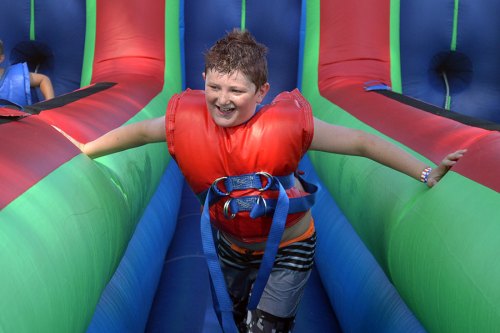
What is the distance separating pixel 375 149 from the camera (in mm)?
1200

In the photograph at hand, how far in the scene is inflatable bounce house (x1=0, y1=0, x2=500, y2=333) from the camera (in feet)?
3.14

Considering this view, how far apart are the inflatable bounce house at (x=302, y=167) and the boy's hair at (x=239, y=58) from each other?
0.33 m

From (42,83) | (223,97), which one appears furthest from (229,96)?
(42,83)

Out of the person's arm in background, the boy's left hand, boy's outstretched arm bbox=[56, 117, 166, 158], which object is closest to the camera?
the boy's left hand

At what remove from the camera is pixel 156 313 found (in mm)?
1748

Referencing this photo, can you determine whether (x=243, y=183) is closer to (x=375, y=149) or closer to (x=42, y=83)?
(x=375, y=149)

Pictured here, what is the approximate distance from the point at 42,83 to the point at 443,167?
179 centimetres

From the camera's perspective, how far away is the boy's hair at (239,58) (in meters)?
1.18

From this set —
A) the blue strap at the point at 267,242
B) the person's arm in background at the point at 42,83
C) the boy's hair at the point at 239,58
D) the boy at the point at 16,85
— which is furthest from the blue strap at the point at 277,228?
the person's arm in background at the point at 42,83

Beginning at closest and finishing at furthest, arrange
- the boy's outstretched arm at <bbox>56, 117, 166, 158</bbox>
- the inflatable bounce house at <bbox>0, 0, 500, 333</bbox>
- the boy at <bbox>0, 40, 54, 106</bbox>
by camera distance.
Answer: the inflatable bounce house at <bbox>0, 0, 500, 333</bbox> → the boy's outstretched arm at <bbox>56, 117, 166, 158</bbox> → the boy at <bbox>0, 40, 54, 106</bbox>

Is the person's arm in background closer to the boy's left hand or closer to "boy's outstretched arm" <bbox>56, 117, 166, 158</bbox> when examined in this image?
"boy's outstretched arm" <bbox>56, 117, 166, 158</bbox>

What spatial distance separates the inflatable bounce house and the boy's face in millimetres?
278

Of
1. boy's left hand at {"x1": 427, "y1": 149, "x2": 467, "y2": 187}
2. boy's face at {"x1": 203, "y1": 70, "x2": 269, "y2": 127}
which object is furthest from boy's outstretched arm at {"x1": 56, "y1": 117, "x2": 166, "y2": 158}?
boy's left hand at {"x1": 427, "y1": 149, "x2": 467, "y2": 187}

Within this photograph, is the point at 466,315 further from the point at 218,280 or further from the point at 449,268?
the point at 218,280
